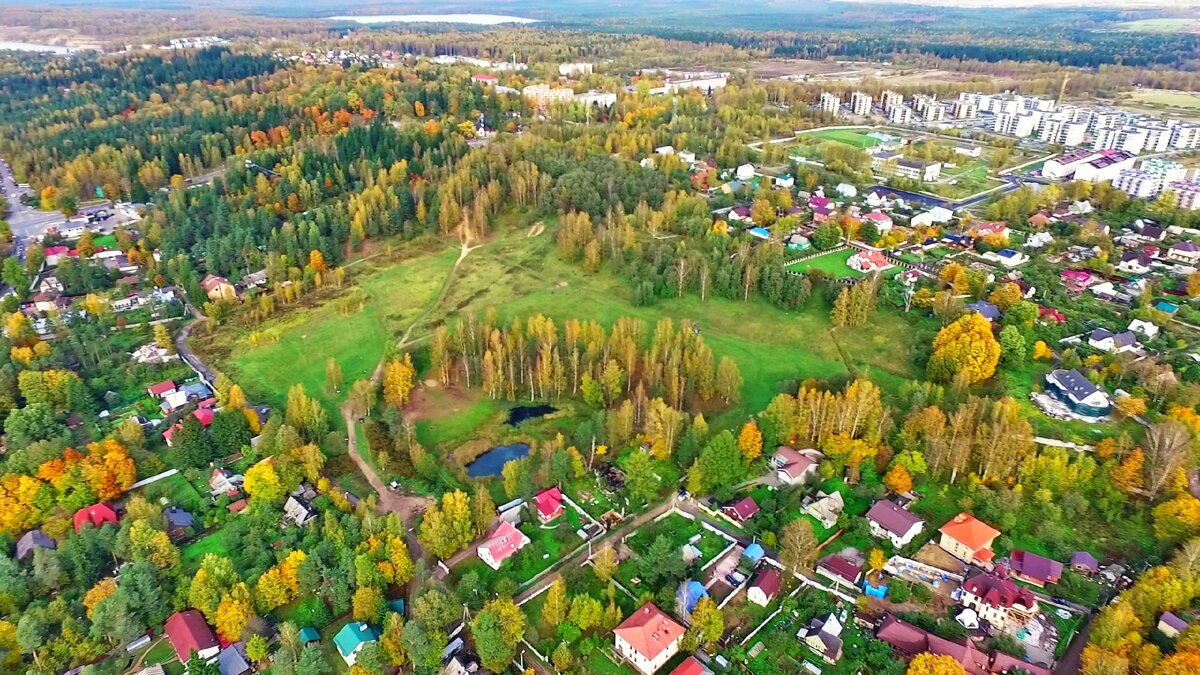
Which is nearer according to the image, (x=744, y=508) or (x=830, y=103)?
(x=744, y=508)

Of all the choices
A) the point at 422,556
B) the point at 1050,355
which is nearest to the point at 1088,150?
the point at 1050,355

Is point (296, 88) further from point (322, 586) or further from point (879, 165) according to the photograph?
point (322, 586)

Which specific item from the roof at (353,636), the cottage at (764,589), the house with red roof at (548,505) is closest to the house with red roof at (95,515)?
the roof at (353,636)

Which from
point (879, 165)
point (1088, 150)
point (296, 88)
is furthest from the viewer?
point (296, 88)

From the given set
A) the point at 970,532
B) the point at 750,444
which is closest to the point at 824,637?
the point at 970,532

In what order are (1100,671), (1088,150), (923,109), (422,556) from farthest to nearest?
1. (923,109)
2. (1088,150)
3. (422,556)
4. (1100,671)

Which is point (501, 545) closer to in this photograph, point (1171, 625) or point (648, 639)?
point (648, 639)
